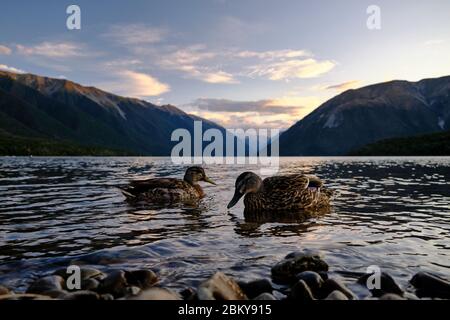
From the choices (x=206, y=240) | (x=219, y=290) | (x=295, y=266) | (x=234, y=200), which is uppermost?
(x=234, y=200)

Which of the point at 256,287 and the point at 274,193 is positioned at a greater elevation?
the point at 274,193

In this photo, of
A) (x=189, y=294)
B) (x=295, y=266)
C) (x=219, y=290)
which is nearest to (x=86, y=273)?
(x=189, y=294)

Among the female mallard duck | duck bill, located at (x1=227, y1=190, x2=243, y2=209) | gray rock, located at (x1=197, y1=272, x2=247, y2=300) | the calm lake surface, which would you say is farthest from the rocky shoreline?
the female mallard duck

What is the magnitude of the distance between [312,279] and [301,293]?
73 centimetres

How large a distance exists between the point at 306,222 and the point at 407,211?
5.25 meters

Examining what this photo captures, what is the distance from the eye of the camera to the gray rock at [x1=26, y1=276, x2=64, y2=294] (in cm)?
666

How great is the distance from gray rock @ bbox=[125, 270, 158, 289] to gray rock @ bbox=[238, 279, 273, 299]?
1.70 meters

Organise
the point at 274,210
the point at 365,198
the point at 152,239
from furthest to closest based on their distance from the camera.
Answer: the point at 365,198 < the point at 274,210 < the point at 152,239

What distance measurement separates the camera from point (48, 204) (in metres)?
18.1

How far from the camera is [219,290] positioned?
6184mm

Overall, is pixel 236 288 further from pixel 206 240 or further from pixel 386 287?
pixel 206 240

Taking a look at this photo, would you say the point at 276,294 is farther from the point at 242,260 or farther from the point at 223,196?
the point at 223,196

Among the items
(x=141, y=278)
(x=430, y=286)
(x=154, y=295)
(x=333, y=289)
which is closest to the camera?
(x=154, y=295)
